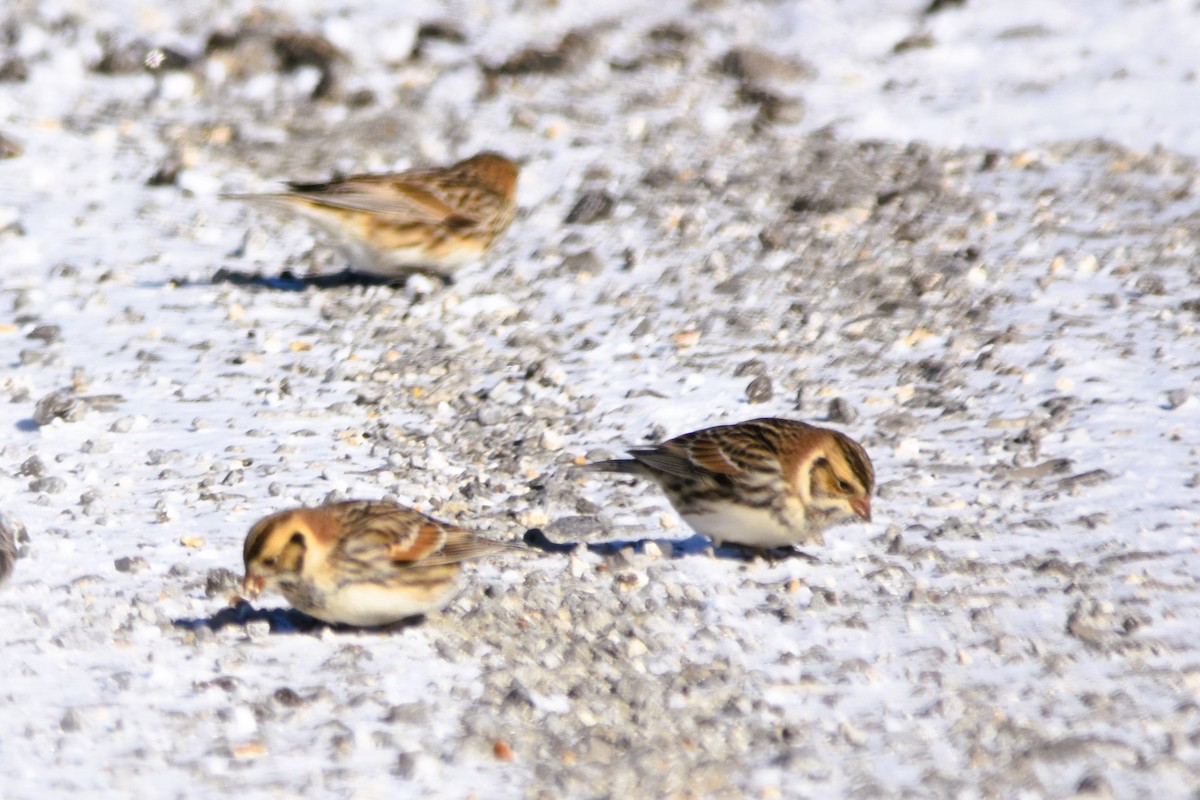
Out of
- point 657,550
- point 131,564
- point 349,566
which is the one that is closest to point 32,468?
point 131,564

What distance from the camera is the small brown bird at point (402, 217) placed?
9273 mm

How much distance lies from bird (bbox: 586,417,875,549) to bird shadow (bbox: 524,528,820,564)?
2.0 inches

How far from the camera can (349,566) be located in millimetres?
5391

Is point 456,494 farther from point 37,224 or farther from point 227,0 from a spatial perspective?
point 227,0

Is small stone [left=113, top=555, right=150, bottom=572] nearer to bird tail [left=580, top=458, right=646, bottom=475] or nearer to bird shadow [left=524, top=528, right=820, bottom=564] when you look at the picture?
bird shadow [left=524, top=528, right=820, bottom=564]

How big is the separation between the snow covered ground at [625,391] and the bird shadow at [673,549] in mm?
33

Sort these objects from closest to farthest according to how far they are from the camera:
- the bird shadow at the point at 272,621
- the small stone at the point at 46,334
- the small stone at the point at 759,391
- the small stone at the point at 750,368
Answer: the bird shadow at the point at 272,621, the small stone at the point at 759,391, the small stone at the point at 750,368, the small stone at the point at 46,334

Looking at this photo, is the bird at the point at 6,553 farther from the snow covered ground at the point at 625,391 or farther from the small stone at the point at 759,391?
the small stone at the point at 759,391

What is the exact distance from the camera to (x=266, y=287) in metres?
9.38

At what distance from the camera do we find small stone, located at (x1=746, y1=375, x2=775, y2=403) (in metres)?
7.62

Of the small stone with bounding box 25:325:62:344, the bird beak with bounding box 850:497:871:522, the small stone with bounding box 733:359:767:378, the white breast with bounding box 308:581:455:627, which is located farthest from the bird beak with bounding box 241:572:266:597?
the small stone with bounding box 25:325:62:344

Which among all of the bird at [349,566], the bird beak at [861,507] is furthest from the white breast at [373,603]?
the bird beak at [861,507]

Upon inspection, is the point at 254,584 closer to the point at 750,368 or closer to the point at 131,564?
the point at 131,564

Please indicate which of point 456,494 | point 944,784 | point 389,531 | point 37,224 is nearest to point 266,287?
point 37,224
